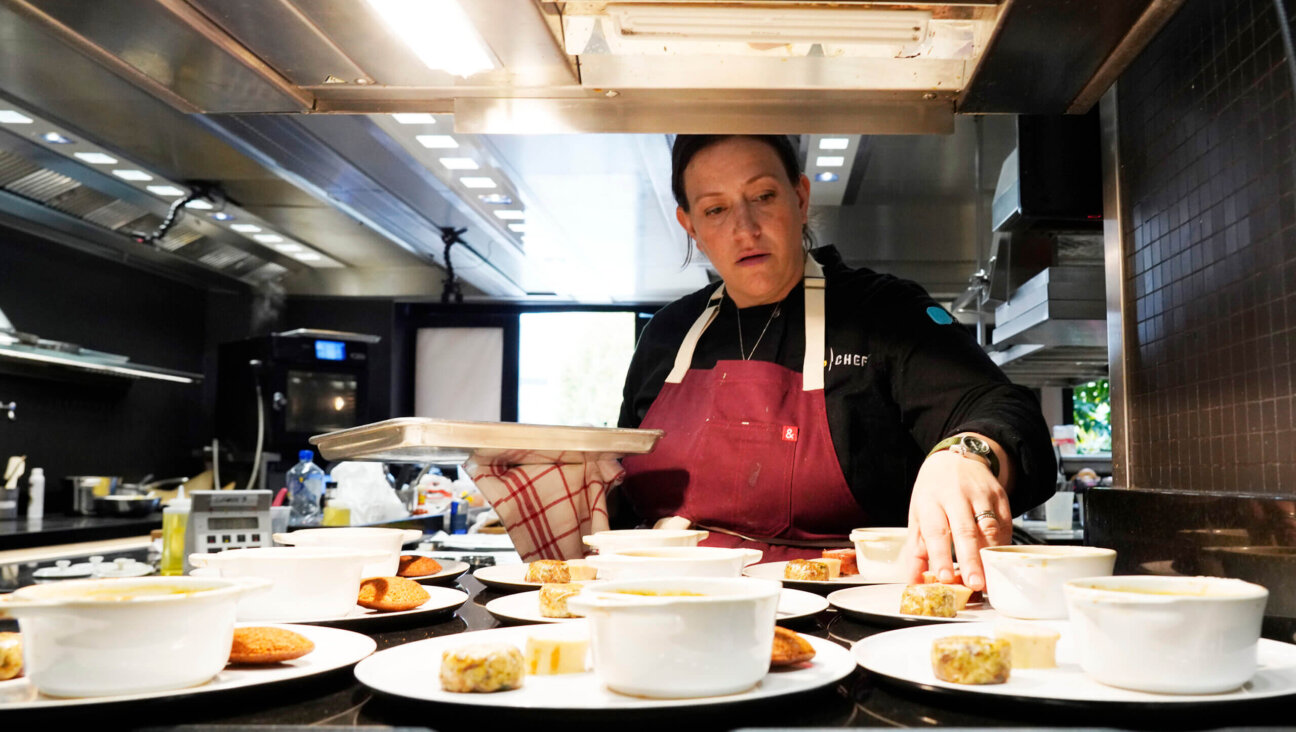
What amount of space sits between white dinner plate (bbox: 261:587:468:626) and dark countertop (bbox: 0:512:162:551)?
3741mm

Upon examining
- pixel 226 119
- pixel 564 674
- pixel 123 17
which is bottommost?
pixel 564 674

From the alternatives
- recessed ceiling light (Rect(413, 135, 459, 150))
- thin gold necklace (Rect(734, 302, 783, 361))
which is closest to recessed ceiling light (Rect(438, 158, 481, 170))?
recessed ceiling light (Rect(413, 135, 459, 150))

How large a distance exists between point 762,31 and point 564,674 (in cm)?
89

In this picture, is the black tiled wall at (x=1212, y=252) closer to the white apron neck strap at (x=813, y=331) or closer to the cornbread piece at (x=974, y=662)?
the white apron neck strap at (x=813, y=331)

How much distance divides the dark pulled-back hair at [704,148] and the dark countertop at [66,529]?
3.45 m

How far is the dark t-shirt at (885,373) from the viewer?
5.90 feet

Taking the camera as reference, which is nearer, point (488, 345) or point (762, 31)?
point (762, 31)

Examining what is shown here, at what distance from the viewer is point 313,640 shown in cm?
87

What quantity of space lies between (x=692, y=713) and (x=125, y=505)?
220 inches

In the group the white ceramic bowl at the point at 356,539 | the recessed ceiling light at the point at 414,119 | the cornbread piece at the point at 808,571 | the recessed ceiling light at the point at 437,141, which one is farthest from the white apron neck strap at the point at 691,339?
the recessed ceiling light at the point at 437,141

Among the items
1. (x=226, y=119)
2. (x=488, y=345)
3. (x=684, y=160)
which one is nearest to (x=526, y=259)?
(x=488, y=345)

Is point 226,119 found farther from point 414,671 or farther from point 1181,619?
point 1181,619

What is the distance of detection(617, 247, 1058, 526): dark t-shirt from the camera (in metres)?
1.80

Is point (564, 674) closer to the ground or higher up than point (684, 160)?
closer to the ground
